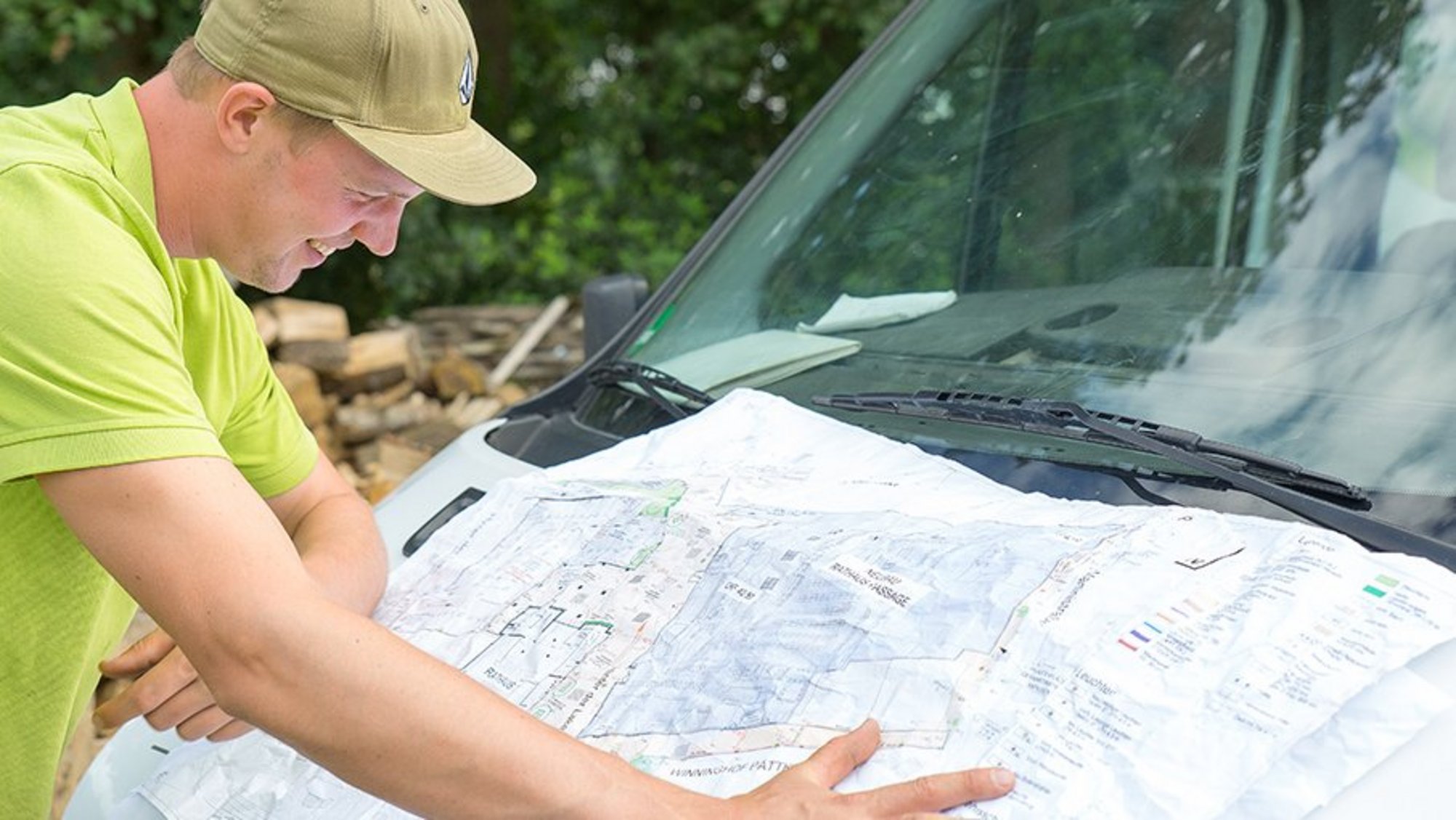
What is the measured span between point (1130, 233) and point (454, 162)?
95cm

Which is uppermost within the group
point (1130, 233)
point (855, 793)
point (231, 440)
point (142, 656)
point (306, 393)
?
point (1130, 233)

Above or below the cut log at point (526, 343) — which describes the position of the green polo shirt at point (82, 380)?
above

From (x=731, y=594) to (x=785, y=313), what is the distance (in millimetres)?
806

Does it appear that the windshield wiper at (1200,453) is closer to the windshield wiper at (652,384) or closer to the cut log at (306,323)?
the windshield wiper at (652,384)

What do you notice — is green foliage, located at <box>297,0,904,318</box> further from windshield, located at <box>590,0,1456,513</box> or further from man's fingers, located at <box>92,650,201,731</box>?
man's fingers, located at <box>92,650,201,731</box>

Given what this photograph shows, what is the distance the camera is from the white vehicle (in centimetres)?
171

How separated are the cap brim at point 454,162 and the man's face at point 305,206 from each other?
36mm

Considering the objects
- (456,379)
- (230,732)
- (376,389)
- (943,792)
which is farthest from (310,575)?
Result: (456,379)

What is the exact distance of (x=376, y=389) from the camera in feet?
18.3

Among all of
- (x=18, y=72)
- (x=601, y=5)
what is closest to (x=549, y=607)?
(x=18, y=72)

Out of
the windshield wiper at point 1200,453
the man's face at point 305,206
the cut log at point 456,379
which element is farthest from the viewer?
the cut log at point 456,379

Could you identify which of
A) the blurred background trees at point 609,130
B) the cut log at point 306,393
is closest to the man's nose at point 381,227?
the cut log at point 306,393

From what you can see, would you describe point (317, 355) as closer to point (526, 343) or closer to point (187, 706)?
point (526, 343)

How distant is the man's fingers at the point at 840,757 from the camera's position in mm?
1369
